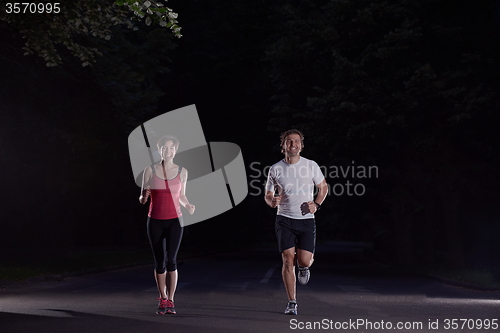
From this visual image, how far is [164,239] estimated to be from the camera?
8.45 meters

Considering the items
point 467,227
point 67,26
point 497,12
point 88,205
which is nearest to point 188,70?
point 88,205

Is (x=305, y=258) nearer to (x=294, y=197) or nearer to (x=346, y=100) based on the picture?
(x=294, y=197)

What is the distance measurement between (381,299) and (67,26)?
7478 millimetres

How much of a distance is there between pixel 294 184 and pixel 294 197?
159mm

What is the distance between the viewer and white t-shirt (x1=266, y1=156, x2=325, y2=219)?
27.2 feet

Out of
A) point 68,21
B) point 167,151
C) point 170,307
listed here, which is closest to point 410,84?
point 68,21

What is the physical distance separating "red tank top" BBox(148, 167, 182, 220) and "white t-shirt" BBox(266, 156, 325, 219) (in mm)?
1162

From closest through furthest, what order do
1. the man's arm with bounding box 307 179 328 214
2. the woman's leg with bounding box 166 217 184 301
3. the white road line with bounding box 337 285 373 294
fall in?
the man's arm with bounding box 307 179 328 214, the woman's leg with bounding box 166 217 184 301, the white road line with bounding box 337 285 373 294

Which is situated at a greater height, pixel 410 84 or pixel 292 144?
pixel 410 84

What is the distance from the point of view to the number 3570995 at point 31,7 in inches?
459

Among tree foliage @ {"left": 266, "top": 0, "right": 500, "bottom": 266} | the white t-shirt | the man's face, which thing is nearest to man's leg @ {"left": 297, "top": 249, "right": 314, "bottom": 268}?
the white t-shirt

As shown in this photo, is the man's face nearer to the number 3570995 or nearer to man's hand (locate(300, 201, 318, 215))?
man's hand (locate(300, 201, 318, 215))

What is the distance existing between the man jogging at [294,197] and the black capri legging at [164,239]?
119 centimetres

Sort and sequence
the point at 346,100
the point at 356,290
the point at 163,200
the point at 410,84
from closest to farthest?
the point at 163,200, the point at 356,290, the point at 410,84, the point at 346,100
